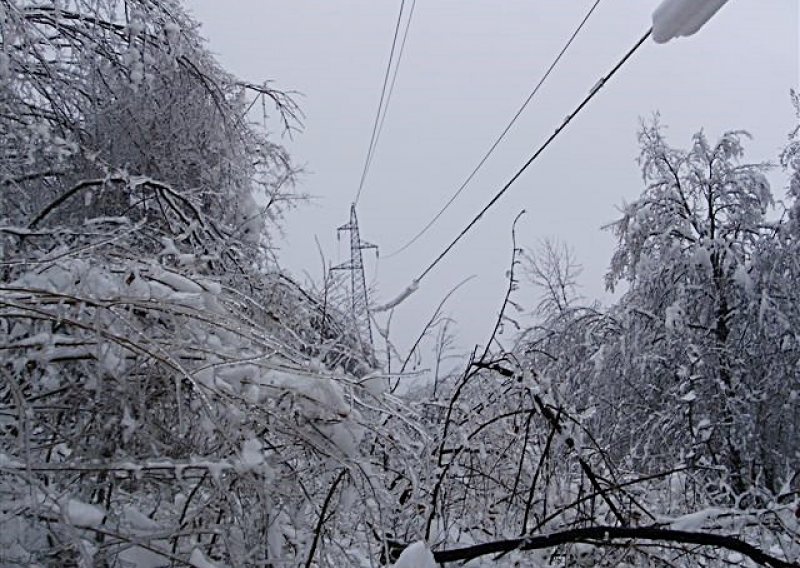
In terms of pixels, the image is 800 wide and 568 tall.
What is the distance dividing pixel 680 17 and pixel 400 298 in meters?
1.39

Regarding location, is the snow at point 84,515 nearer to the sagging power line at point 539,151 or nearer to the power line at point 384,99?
the sagging power line at point 539,151

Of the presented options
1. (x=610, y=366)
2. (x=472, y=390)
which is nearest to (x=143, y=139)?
(x=472, y=390)

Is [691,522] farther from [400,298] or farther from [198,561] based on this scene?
[400,298]

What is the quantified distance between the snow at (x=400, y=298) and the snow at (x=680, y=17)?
129cm

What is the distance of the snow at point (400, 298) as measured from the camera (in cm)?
291

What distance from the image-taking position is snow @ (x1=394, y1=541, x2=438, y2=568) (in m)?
1.64

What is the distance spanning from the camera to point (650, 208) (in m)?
11.1

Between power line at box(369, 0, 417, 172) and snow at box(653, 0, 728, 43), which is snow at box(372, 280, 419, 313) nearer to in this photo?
snow at box(653, 0, 728, 43)

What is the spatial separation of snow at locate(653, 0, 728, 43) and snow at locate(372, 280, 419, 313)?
129cm

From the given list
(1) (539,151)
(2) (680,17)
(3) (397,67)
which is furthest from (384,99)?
(2) (680,17)

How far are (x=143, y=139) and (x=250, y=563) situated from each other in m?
3.77

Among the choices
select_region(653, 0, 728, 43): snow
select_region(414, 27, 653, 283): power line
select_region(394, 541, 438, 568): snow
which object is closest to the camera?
select_region(394, 541, 438, 568): snow

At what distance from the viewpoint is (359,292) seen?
432 cm

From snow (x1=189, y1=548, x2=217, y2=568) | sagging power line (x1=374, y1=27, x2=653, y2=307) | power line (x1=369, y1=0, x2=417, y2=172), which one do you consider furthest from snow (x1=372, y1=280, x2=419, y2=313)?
power line (x1=369, y1=0, x2=417, y2=172)
